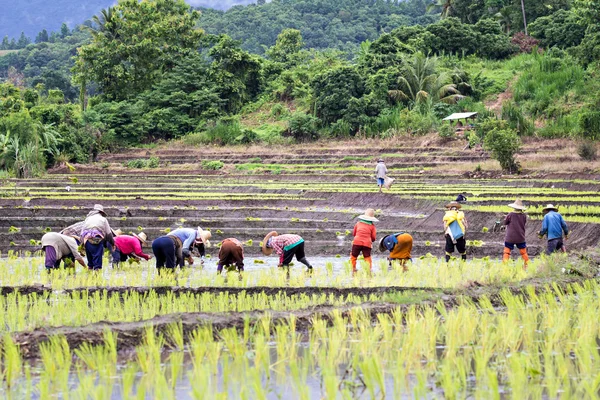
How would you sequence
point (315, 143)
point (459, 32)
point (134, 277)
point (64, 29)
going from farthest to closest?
point (64, 29)
point (459, 32)
point (315, 143)
point (134, 277)

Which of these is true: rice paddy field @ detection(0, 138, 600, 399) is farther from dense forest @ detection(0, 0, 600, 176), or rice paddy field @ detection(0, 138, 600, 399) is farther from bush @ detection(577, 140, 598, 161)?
dense forest @ detection(0, 0, 600, 176)

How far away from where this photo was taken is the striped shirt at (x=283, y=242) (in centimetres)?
1269

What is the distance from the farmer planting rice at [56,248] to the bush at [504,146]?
793 inches

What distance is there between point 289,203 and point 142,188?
25.9ft

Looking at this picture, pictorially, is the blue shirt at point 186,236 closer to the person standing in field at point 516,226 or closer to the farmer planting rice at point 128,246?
the farmer planting rice at point 128,246

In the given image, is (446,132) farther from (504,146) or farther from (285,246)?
(285,246)

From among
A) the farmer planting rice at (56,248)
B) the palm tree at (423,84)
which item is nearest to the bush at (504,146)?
the palm tree at (423,84)

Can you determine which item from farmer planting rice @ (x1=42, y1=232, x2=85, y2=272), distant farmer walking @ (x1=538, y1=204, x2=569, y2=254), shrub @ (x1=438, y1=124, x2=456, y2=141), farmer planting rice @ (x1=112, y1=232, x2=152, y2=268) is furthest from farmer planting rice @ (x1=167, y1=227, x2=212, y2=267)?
shrub @ (x1=438, y1=124, x2=456, y2=141)

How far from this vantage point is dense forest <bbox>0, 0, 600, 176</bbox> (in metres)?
39.3

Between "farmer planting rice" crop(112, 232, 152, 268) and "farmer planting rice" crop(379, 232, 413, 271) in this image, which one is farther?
"farmer planting rice" crop(112, 232, 152, 268)

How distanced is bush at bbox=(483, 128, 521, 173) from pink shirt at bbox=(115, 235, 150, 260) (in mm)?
18608

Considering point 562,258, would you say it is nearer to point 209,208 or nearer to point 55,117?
point 209,208

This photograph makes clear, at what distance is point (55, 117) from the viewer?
46344 millimetres

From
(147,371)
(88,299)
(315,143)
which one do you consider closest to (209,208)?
(88,299)
